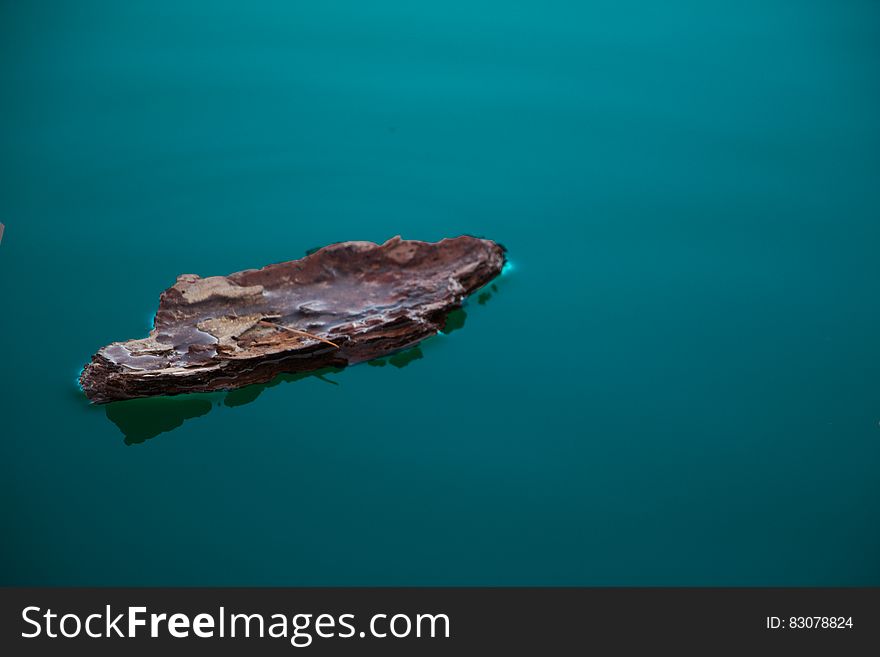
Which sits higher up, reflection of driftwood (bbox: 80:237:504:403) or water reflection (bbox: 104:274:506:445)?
reflection of driftwood (bbox: 80:237:504:403)

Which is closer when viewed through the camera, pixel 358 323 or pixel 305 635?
pixel 305 635

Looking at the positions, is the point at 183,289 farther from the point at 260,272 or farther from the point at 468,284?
the point at 468,284

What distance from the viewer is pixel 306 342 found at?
2102mm

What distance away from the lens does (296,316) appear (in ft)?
7.14

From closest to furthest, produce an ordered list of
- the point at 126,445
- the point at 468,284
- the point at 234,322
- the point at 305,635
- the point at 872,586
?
the point at 305,635, the point at 872,586, the point at 126,445, the point at 234,322, the point at 468,284

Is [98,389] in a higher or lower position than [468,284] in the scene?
lower

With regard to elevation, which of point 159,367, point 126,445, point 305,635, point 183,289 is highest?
point 183,289

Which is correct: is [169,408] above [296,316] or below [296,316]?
below

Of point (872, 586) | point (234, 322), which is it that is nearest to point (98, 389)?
point (234, 322)

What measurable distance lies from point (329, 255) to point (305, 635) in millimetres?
897

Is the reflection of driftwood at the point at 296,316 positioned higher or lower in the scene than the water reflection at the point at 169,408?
higher

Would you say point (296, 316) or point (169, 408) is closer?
point (169, 408)

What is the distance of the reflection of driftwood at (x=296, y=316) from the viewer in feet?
6.70

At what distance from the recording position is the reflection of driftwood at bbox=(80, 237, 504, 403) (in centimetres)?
204
